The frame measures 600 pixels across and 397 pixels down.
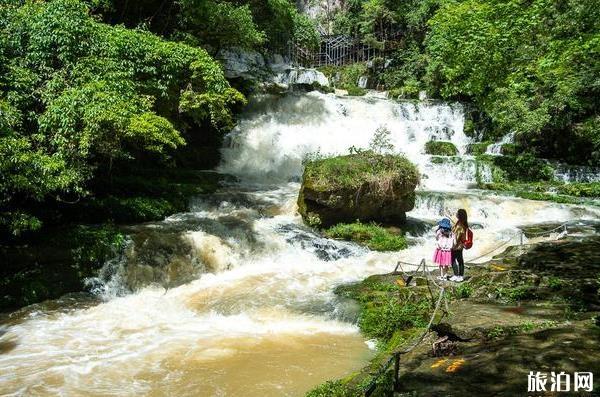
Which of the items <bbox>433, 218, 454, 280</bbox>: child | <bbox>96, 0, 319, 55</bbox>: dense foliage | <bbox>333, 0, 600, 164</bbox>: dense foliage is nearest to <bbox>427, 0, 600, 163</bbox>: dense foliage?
<bbox>333, 0, 600, 164</bbox>: dense foliage

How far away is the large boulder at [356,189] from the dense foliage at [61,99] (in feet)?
14.8

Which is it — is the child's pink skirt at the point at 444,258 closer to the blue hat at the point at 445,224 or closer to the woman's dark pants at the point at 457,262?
the woman's dark pants at the point at 457,262

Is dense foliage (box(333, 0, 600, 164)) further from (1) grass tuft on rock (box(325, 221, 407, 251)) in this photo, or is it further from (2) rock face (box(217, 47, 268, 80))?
(2) rock face (box(217, 47, 268, 80))

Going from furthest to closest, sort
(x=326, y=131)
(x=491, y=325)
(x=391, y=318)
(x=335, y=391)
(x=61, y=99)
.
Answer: (x=326, y=131), (x=61, y=99), (x=391, y=318), (x=491, y=325), (x=335, y=391)

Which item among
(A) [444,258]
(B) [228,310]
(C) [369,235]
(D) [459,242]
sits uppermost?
(D) [459,242]

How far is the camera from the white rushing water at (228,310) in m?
6.11

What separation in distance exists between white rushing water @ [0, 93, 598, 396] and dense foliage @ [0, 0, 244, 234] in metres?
2.35

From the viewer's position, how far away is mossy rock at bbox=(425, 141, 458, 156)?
23.7 metres

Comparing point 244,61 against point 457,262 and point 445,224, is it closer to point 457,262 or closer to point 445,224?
point 445,224

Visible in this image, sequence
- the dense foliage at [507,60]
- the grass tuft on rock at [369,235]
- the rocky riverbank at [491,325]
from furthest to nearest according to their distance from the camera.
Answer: the grass tuft on rock at [369,235], the dense foliage at [507,60], the rocky riverbank at [491,325]

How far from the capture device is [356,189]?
13.5 metres

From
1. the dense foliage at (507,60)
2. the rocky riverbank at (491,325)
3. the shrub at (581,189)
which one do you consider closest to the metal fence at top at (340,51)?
the dense foliage at (507,60)

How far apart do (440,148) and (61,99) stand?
18.9 m

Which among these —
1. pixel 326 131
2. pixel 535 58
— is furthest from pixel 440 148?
pixel 535 58
